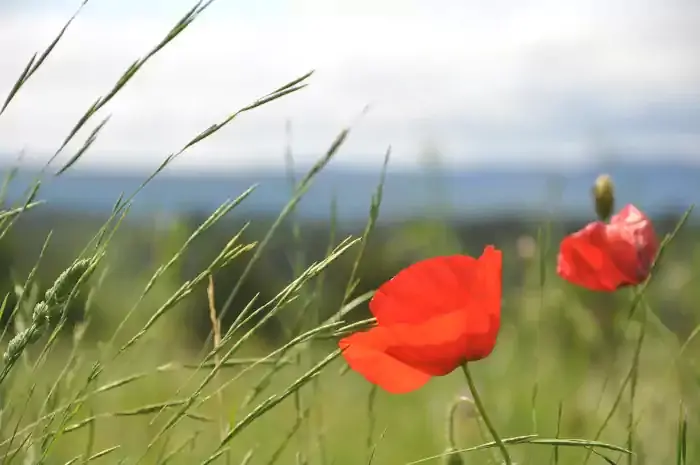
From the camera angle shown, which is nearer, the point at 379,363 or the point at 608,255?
the point at 379,363

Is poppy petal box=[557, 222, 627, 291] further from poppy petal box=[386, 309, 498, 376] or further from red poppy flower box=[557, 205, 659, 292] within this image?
poppy petal box=[386, 309, 498, 376]

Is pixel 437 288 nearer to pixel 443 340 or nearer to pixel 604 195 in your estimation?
pixel 443 340

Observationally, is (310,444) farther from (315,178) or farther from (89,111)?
(89,111)

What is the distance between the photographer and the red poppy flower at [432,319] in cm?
53

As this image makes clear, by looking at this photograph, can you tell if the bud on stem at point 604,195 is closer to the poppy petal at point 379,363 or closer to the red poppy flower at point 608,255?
the red poppy flower at point 608,255

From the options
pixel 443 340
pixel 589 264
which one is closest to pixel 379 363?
pixel 443 340

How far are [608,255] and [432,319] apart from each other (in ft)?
1.17

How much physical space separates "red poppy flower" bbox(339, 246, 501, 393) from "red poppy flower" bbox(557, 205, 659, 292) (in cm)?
31

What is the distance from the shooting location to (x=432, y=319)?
1.73ft

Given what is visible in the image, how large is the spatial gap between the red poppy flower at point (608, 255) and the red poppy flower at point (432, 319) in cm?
31

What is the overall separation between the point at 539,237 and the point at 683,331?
216 cm

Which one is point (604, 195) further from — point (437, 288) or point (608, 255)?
point (437, 288)

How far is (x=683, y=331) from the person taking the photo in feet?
8.74

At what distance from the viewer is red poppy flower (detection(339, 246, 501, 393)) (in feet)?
1.73
